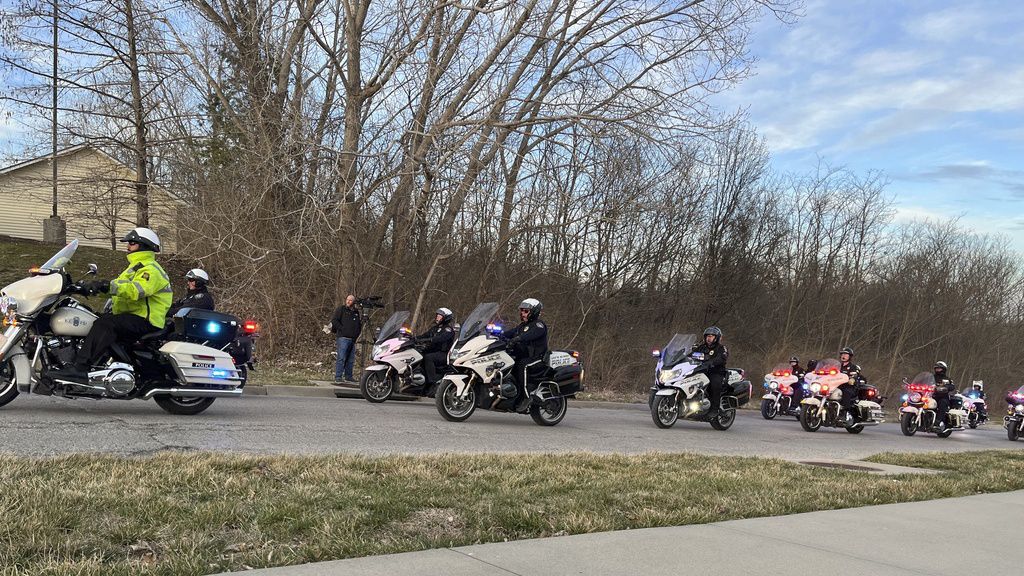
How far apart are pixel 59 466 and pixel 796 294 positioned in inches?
1708

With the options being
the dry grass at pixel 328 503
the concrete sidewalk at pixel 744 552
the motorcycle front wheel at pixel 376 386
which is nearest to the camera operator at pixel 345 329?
the motorcycle front wheel at pixel 376 386

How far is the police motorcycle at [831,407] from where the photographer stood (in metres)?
17.3

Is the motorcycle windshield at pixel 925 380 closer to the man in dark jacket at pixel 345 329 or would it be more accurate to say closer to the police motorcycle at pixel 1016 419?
the police motorcycle at pixel 1016 419

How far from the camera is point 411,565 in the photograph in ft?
13.0

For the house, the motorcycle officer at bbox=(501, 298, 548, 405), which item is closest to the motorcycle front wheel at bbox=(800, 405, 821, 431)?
the motorcycle officer at bbox=(501, 298, 548, 405)

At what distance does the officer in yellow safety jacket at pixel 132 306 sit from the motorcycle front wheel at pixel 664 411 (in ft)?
27.8

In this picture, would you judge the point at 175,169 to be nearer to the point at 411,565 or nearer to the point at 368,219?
the point at 368,219

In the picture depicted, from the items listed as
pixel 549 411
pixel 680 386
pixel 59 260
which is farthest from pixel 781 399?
pixel 59 260

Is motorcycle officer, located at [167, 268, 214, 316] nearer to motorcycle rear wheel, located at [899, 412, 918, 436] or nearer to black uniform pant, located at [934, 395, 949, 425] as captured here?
motorcycle rear wheel, located at [899, 412, 918, 436]

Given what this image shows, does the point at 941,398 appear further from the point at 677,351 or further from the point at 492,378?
the point at 492,378

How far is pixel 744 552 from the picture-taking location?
15.7 feet

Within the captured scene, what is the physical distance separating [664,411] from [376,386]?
511 cm

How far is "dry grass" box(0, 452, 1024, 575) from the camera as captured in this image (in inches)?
154

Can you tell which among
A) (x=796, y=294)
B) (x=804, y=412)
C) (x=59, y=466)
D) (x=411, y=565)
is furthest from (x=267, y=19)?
(x=796, y=294)
